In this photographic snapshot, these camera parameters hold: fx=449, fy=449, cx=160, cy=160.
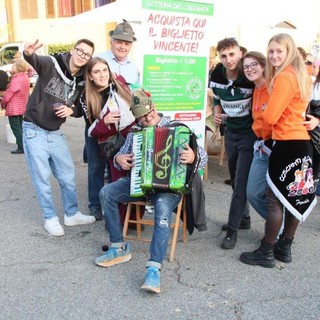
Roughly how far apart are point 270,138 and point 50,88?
76.6 inches

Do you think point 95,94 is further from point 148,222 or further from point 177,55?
point 148,222

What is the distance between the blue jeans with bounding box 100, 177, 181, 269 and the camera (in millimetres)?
3287

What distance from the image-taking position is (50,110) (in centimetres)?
401

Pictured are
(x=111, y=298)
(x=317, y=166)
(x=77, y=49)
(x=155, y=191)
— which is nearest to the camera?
(x=111, y=298)

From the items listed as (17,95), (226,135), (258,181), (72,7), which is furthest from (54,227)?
(72,7)

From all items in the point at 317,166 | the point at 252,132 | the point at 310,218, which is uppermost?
the point at 252,132

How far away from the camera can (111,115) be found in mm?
3879

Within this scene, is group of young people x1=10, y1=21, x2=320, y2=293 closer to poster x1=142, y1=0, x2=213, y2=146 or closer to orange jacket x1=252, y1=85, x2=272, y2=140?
orange jacket x1=252, y1=85, x2=272, y2=140

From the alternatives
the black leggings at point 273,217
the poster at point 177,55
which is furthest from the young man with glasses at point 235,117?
the poster at point 177,55

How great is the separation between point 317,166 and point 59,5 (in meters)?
19.2

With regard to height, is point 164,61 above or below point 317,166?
above

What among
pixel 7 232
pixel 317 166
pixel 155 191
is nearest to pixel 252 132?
pixel 317 166

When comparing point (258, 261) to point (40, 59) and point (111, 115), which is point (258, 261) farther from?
point (40, 59)

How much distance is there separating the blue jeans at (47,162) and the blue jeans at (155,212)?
32.1 inches
